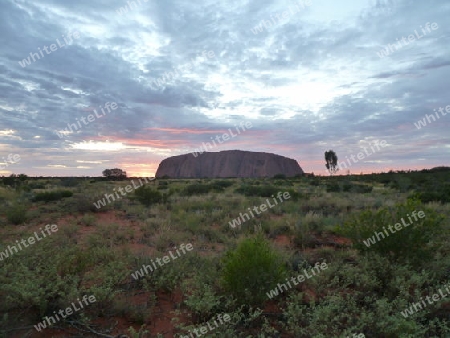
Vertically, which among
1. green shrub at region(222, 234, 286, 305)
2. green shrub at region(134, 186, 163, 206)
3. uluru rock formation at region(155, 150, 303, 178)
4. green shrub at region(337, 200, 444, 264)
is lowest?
green shrub at region(337, 200, 444, 264)

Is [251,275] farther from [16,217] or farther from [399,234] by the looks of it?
[16,217]

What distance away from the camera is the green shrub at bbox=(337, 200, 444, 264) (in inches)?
240

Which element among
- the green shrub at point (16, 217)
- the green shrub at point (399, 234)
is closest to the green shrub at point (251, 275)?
the green shrub at point (399, 234)

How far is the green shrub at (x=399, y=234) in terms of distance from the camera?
610 cm

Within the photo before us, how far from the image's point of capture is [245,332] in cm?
421

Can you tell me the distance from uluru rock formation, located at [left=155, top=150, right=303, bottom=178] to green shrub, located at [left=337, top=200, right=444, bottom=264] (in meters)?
94.3

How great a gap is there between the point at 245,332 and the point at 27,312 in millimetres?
2859

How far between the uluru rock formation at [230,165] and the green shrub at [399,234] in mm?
94321

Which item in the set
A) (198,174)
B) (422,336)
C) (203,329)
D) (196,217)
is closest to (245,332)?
(203,329)

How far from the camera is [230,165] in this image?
345 feet

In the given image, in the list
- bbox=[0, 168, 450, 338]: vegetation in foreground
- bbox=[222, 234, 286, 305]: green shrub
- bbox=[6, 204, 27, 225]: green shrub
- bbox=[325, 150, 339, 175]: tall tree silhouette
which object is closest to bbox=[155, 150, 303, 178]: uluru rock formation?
bbox=[325, 150, 339, 175]: tall tree silhouette

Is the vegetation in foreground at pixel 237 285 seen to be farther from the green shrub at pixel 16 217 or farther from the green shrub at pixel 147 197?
the green shrub at pixel 147 197

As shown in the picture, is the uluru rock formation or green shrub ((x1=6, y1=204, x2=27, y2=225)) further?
the uluru rock formation

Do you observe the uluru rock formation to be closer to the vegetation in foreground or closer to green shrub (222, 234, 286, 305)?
the vegetation in foreground
